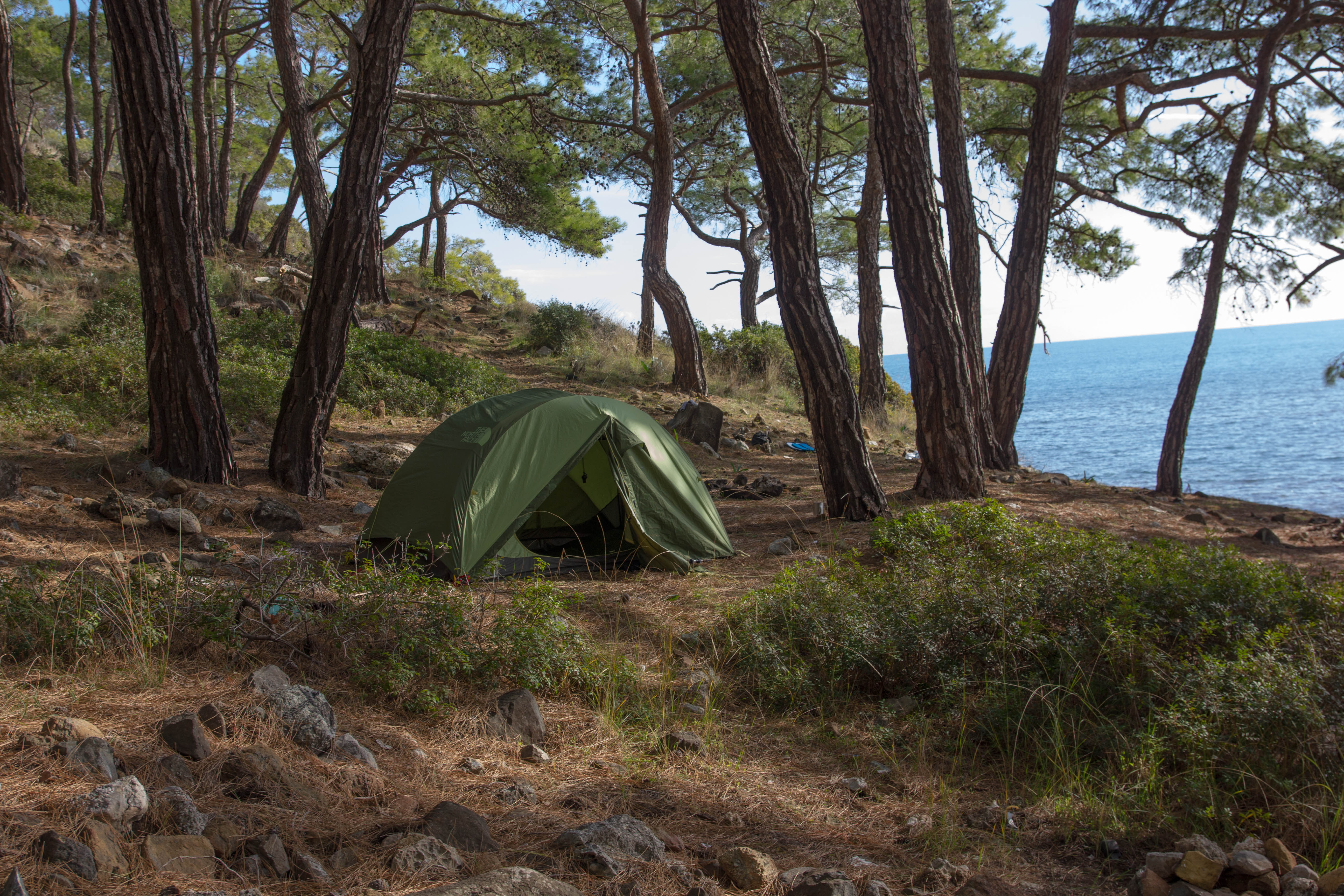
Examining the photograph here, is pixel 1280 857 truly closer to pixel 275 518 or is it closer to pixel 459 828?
pixel 459 828

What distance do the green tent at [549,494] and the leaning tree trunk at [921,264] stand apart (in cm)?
206

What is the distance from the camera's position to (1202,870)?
220 cm

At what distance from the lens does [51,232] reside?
11961mm

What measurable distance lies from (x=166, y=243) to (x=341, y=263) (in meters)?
1.09

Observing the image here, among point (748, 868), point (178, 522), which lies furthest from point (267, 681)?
point (178, 522)

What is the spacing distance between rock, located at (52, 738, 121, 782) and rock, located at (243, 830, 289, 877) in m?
0.50

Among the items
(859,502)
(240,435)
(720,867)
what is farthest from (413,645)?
(240,435)

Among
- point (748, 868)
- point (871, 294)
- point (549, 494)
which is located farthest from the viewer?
point (871, 294)

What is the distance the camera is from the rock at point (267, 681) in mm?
2914

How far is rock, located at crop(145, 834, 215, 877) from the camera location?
2014 mm

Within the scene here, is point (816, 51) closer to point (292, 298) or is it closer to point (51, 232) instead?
point (292, 298)

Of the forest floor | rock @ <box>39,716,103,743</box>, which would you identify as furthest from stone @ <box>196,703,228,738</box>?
rock @ <box>39,716,103,743</box>

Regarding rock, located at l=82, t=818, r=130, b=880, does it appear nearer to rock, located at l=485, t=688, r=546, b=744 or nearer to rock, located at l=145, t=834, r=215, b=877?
rock, located at l=145, t=834, r=215, b=877

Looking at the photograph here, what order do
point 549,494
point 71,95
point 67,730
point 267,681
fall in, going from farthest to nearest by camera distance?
point 71,95 → point 549,494 → point 267,681 → point 67,730
